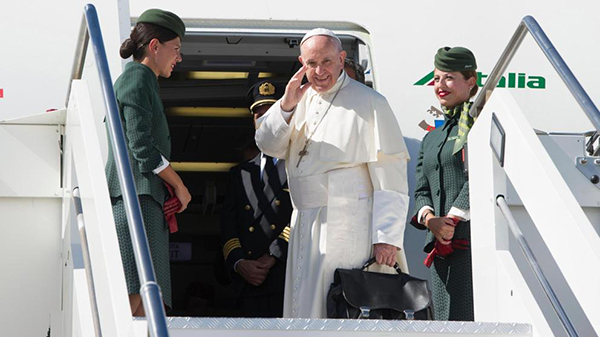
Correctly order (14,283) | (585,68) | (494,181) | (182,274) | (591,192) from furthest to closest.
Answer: (182,274)
(585,68)
(591,192)
(14,283)
(494,181)

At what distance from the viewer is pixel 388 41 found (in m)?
6.02

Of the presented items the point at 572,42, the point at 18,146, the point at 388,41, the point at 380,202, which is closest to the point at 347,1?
the point at 388,41

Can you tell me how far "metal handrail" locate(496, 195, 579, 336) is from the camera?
12.3 feet

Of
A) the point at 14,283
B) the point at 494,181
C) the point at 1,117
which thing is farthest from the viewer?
the point at 1,117

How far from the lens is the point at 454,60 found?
5.23 m

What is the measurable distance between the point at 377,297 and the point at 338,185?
0.60 meters

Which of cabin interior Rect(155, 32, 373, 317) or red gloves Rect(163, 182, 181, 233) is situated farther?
cabin interior Rect(155, 32, 373, 317)

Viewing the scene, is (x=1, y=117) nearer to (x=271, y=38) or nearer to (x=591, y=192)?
(x=271, y=38)

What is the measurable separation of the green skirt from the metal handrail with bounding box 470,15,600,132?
1533 mm

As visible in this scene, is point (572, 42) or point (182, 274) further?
point (182, 274)

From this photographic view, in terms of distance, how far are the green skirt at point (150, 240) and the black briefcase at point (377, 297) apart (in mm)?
706

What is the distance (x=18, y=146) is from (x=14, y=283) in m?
0.62

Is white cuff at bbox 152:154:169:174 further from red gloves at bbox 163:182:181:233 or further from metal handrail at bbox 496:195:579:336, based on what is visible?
metal handrail at bbox 496:195:579:336

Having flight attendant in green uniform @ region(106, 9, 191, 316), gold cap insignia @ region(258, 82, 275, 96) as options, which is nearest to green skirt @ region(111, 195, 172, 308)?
flight attendant in green uniform @ region(106, 9, 191, 316)
